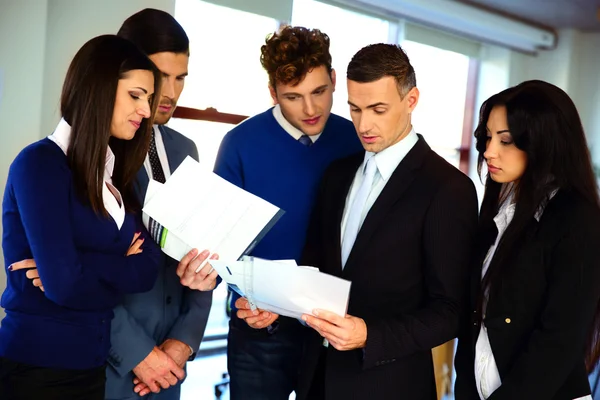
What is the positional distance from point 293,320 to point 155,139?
28.3 inches

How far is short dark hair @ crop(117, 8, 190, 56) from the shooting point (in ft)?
6.49

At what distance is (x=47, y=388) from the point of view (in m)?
1.52

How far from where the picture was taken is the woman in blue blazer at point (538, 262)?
59.5 inches

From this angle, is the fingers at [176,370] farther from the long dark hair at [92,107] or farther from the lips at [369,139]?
the lips at [369,139]

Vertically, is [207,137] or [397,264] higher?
[207,137]

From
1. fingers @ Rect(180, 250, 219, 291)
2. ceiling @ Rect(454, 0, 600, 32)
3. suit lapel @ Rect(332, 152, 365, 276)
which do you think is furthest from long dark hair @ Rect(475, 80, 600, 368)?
ceiling @ Rect(454, 0, 600, 32)

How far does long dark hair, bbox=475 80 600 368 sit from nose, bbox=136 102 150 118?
0.93 metres

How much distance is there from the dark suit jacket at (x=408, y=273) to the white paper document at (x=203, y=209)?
11.4 inches

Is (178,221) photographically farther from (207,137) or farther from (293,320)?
(207,137)

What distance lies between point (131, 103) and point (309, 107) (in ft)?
1.93

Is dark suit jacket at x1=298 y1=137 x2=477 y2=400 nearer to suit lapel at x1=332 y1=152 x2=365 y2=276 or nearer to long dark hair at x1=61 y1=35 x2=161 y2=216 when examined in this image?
suit lapel at x1=332 y1=152 x2=365 y2=276

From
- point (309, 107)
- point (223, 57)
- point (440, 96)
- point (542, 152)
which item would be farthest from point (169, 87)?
point (440, 96)

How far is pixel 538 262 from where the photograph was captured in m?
1.55

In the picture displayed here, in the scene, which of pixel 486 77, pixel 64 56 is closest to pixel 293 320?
pixel 64 56
